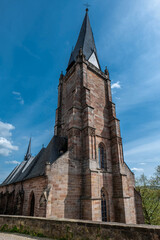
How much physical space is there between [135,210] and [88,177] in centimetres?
695

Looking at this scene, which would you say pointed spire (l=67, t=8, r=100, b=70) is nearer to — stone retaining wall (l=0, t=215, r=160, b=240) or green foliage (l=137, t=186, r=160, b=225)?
stone retaining wall (l=0, t=215, r=160, b=240)

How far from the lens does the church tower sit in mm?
11586

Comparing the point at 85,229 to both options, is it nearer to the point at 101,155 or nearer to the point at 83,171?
the point at 83,171

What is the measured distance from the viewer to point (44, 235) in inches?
210

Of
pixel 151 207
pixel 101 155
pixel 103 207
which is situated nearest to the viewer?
pixel 103 207

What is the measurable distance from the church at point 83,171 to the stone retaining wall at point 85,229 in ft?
12.1

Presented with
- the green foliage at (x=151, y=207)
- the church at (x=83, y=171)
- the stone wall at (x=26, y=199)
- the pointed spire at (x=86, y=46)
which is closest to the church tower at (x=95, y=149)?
the church at (x=83, y=171)

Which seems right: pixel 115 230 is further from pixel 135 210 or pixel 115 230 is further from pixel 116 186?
pixel 135 210

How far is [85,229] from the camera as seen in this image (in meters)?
4.47

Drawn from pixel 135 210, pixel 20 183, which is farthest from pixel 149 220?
pixel 20 183

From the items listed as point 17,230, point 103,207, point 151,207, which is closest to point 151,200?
point 151,207

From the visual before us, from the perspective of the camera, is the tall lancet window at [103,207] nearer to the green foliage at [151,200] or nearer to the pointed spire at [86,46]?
the green foliage at [151,200]

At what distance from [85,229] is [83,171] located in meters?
7.82

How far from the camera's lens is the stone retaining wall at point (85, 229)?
3.50 meters
